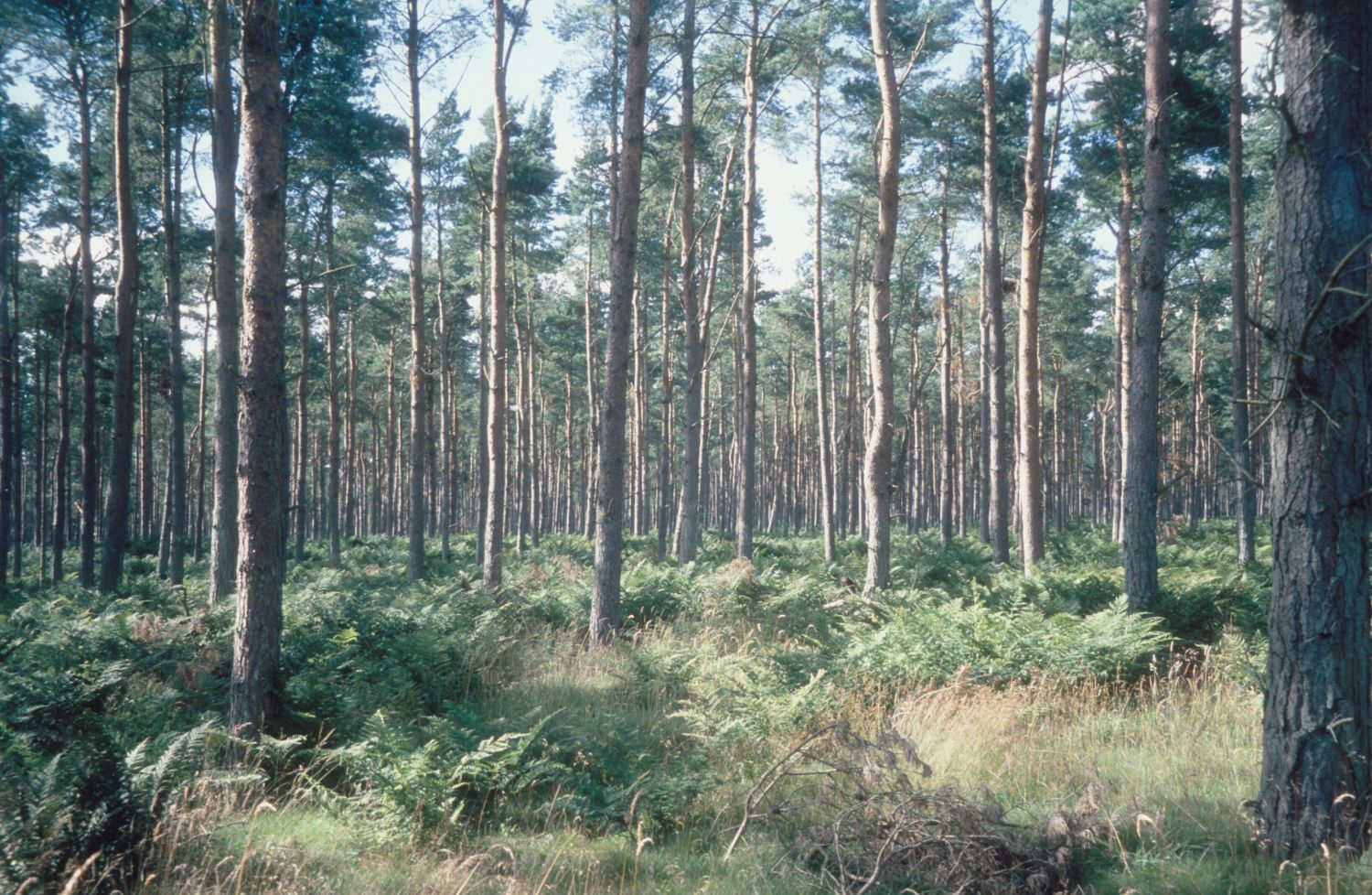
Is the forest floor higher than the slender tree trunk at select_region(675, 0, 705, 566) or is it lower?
lower

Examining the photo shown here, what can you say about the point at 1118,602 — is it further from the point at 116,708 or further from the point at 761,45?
the point at 761,45

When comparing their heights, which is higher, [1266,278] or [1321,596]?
[1266,278]

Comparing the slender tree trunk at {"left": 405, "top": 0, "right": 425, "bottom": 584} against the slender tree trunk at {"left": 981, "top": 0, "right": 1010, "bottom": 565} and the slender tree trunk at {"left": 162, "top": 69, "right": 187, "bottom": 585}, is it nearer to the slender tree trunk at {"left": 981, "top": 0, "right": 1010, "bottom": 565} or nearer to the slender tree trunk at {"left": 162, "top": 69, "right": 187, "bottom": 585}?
the slender tree trunk at {"left": 162, "top": 69, "right": 187, "bottom": 585}

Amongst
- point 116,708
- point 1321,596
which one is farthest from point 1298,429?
point 116,708

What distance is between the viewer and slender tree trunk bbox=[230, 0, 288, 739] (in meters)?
5.62

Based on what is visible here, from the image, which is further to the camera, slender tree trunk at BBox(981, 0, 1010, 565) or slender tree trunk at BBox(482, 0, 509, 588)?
slender tree trunk at BBox(981, 0, 1010, 565)

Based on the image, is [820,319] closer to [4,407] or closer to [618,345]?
[618,345]

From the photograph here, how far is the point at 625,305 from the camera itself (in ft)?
32.3

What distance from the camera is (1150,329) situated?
9.45 meters

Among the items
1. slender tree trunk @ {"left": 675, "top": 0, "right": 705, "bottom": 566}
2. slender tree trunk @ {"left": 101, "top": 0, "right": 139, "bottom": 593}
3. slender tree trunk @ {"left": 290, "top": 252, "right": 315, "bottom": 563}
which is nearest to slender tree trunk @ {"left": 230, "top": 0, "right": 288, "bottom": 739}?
slender tree trunk @ {"left": 675, "top": 0, "right": 705, "bottom": 566}

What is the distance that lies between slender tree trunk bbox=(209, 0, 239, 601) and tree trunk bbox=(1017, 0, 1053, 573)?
12276mm

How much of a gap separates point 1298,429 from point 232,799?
6142mm

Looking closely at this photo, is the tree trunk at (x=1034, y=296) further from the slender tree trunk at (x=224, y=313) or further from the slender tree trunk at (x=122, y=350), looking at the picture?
the slender tree trunk at (x=122, y=350)

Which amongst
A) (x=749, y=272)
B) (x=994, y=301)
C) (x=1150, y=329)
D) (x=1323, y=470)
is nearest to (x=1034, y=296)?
(x=994, y=301)
